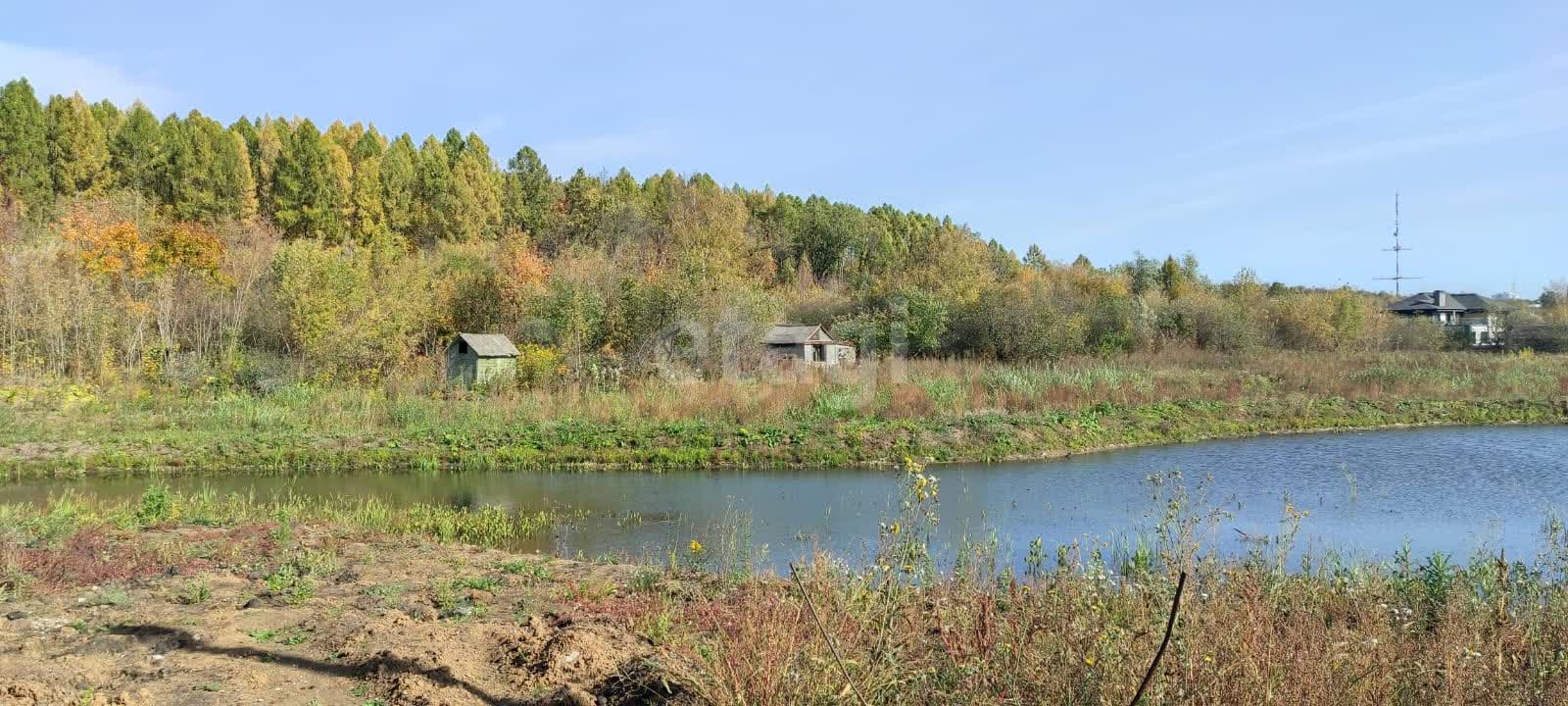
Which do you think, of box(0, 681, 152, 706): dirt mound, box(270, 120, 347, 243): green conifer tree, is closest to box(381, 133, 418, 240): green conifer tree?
box(270, 120, 347, 243): green conifer tree

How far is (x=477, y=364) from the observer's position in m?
26.0

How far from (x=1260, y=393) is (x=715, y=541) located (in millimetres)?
21599

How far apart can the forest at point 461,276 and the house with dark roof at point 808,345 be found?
151 cm

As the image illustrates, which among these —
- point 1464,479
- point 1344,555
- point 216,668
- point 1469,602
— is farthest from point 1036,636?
point 1464,479

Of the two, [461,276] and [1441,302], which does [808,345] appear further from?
[1441,302]

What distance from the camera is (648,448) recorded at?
18562 mm

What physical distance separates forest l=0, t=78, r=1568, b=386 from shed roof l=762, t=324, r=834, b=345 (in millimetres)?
1792

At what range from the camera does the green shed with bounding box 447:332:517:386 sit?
25.9 m

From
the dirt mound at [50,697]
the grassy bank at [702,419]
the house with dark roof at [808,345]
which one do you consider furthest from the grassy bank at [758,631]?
the house with dark roof at [808,345]

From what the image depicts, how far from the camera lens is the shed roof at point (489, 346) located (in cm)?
2605

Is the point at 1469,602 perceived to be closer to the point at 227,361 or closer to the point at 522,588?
the point at 522,588

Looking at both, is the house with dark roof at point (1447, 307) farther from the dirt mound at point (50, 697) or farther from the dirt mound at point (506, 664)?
the dirt mound at point (50, 697)

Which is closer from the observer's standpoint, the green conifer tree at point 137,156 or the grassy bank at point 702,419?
the grassy bank at point 702,419

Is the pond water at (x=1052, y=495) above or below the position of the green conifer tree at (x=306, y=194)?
below
